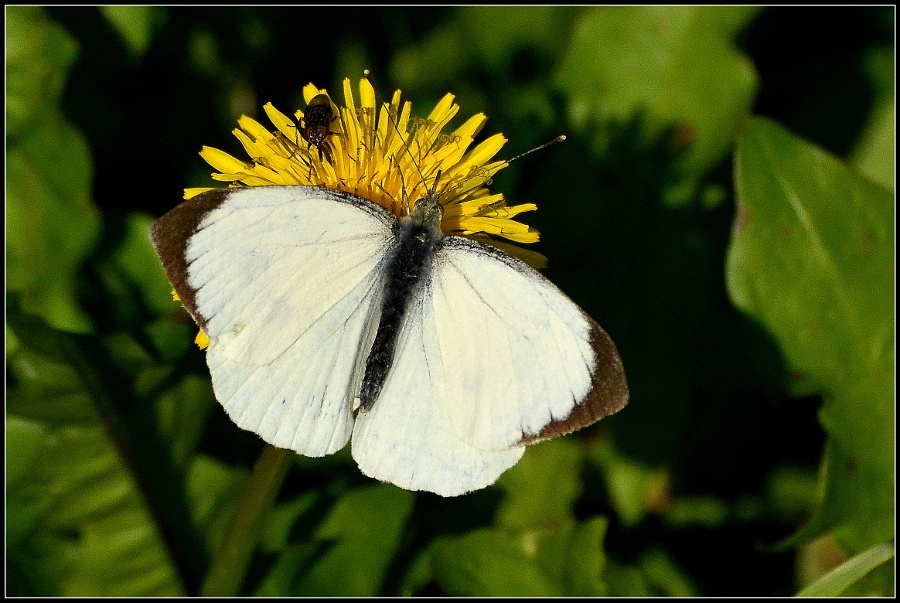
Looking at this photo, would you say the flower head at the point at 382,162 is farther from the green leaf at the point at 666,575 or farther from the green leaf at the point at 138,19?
the green leaf at the point at 666,575

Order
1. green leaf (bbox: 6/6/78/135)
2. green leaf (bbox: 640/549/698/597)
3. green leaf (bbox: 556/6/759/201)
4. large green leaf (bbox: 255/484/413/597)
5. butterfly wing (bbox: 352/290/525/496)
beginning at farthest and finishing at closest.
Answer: green leaf (bbox: 556/6/759/201), green leaf (bbox: 640/549/698/597), large green leaf (bbox: 255/484/413/597), green leaf (bbox: 6/6/78/135), butterfly wing (bbox: 352/290/525/496)

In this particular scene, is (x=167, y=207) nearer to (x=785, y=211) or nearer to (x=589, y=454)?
(x=589, y=454)

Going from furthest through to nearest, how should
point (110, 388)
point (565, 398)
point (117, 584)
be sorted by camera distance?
point (117, 584) → point (110, 388) → point (565, 398)

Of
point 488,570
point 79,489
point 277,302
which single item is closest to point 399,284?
point 277,302

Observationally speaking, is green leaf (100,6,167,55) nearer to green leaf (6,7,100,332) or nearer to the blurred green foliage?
the blurred green foliage

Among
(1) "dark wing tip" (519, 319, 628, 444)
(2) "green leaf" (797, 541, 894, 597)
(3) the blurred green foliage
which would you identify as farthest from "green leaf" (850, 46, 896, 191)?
(1) "dark wing tip" (519, 319, 628, 444)

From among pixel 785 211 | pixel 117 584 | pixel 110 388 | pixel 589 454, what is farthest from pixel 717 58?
pixel 117 584

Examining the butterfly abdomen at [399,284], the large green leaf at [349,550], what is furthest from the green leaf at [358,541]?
the butterfly abdomen at [399,284]
